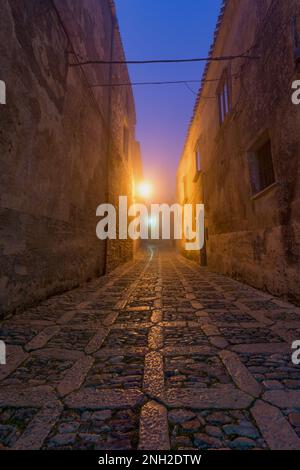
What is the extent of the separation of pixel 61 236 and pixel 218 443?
3.57m

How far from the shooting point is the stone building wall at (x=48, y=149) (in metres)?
2.55

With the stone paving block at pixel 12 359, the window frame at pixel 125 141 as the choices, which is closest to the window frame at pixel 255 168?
the stone paving block at pixel 12 359

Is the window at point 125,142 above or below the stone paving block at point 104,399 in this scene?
above

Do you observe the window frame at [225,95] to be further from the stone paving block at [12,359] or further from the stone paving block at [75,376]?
the stone paving block at [12,359]

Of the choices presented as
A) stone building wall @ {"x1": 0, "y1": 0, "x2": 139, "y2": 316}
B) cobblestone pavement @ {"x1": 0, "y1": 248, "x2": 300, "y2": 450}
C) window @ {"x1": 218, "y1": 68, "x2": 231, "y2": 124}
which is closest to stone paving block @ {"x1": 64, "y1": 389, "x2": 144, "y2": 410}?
cobblestone pavement @ {"x1": 0, "y1": 248, "x2": 300, "y2": 450}

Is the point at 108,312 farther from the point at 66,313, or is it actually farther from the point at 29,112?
the point at 29,112

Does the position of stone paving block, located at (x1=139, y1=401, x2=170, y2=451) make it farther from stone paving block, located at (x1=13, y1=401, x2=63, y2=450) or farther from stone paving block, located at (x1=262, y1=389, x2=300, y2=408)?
stone paving block, located at (x1=262, y1=389, x2=300, y2=408)

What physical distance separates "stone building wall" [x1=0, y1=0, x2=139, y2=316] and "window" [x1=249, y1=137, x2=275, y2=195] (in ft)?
11.9

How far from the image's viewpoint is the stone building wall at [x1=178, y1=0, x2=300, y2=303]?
9.92ft

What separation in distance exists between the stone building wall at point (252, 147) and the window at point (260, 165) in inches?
3.7

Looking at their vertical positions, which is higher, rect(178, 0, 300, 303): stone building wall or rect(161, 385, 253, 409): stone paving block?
rect(178, 0, 300, 303): stone building wall

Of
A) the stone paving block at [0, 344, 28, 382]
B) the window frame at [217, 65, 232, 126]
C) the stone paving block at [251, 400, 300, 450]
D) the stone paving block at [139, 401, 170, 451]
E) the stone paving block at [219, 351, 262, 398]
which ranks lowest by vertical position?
the stone paving block at [0, 344, 28, 382]

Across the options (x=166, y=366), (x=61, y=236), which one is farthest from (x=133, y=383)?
(x=61, y=236)

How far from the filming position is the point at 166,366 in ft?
5.06
